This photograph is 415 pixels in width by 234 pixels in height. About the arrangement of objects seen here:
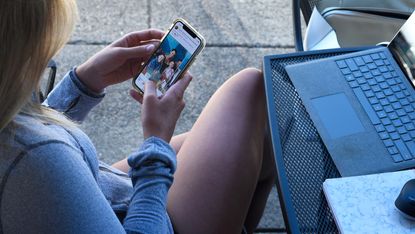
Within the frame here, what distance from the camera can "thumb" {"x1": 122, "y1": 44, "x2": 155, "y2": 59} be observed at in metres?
1.63

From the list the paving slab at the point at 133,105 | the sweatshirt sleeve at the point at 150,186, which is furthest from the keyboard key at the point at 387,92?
the paving slab at the point at 133,105

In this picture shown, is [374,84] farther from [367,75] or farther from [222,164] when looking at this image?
[222,164]

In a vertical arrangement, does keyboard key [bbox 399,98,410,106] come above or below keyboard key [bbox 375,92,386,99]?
below

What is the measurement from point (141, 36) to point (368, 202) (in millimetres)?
809

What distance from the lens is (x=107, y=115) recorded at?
2.78 m

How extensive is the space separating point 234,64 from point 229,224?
61.8 inches

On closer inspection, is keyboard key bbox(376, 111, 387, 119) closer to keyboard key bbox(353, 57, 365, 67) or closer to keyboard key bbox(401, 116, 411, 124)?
keyboard key bbox(401, 116, 411, 124)

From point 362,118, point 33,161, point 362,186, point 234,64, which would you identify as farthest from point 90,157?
point 234,64

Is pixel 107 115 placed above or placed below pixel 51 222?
below

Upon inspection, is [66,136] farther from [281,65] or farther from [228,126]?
[281,65]

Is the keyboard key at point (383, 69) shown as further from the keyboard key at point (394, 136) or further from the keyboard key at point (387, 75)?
the keyboard key at point (394, 136)

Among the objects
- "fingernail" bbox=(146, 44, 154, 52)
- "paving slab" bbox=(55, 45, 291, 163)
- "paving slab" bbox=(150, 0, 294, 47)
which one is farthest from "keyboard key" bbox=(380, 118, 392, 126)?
"paving slab" bbox=(150, 0, 294, 47)

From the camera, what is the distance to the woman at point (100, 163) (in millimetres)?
1038

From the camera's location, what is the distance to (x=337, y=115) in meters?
1.51
